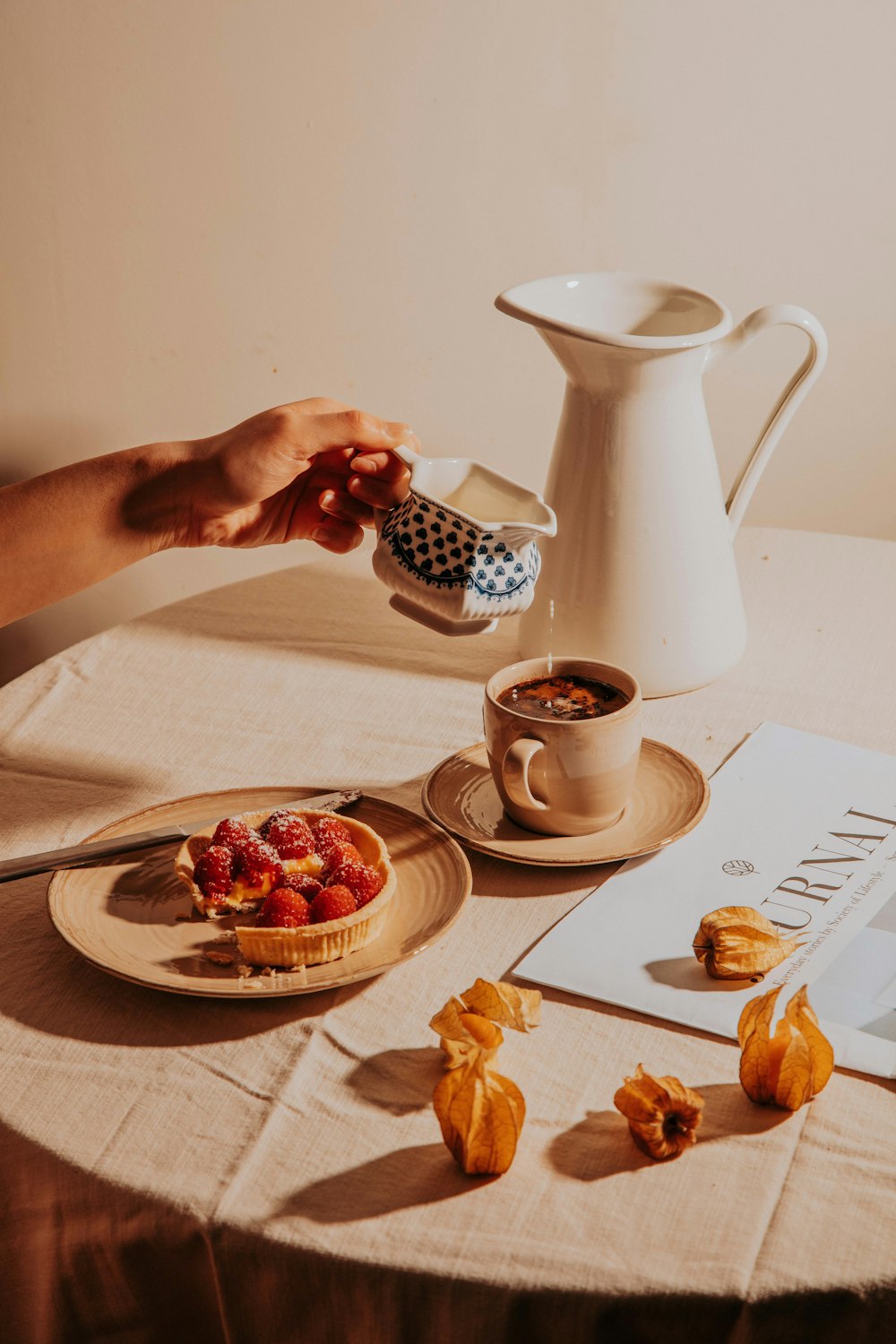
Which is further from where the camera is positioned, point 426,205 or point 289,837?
point 426,205

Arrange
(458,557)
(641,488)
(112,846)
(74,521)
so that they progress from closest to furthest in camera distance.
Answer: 1. (112,846)
2. (458,557)
3. (641,488)
4. (74,521)

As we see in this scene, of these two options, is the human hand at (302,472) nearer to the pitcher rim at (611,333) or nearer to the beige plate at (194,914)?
the pitcher rim at (611,333)

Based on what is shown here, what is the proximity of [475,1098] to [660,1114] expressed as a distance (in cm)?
9

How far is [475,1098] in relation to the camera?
585mm

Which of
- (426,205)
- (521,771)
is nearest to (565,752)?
(521,771)

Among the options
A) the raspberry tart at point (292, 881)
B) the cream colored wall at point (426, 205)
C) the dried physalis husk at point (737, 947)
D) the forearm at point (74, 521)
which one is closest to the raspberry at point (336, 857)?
the raspberry tart at point (292, 881)

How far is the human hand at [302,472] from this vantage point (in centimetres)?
111

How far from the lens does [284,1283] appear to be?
56cm

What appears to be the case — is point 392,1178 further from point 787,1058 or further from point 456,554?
point 456,554

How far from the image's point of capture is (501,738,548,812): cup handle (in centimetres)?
83

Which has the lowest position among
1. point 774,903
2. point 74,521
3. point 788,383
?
point 774,903

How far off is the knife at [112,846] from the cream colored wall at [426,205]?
1.28 m

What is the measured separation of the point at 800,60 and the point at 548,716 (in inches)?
52.8

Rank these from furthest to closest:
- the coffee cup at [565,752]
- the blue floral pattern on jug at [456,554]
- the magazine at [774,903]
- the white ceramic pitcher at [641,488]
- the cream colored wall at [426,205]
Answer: the cream colored wall at [426,205], the white ceramic pitcher at [641,488], the blue floral pattern on jug at [456,554], the coffee cup at [565,752], the magazine at [774,903]
